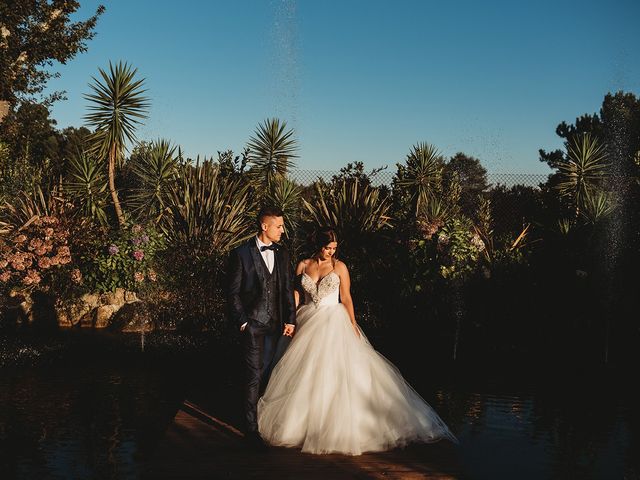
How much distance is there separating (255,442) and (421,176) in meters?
11.0

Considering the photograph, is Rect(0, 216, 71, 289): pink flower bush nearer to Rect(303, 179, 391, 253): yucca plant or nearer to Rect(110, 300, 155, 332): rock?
Rect(110, 300, 155, 332): rock

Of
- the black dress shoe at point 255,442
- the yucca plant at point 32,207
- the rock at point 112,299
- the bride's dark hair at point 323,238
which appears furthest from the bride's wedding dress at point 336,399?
the yucca plant at point 32,207

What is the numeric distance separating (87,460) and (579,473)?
3534 mm

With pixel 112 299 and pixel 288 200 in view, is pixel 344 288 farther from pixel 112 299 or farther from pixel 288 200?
pixel 288 200

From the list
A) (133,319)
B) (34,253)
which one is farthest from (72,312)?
(133,319)

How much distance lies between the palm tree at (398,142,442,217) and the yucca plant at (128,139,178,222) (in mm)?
4951

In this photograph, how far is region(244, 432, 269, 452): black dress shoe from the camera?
536 cm

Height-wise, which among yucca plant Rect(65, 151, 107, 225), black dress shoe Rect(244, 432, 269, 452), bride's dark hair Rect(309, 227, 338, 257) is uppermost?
yucca plant Rect(65, 151, 107, 225)

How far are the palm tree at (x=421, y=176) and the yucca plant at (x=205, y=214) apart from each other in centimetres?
339

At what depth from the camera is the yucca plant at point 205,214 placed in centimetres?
1483

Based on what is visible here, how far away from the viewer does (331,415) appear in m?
5.43

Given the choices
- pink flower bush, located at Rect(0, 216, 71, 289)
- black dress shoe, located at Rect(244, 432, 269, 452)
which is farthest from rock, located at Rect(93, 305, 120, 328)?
black dress shoe, located at Rect(244, 432, 269, 452)

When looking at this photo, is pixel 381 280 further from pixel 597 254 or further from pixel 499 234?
pixel 499 234

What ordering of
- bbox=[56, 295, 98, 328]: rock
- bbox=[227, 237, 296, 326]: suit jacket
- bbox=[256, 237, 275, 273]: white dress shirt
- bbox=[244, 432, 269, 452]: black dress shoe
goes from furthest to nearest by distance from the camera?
bbox=[56, 295, 98, 328]: rock, bbox=[256, 237, 275, 273]: white dress shirt, bbox=[227, 237, 296, 326]: suit jacket, bbox=[244, 432, 269, 452]: black dress shoe
